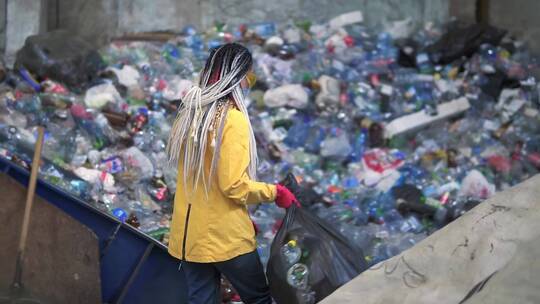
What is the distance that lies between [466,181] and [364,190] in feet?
2.70

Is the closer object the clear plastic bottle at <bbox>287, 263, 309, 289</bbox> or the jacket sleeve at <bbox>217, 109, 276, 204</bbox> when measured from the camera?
the jacket sleeve at <bbox>217, 109, 276, 204</bbox>

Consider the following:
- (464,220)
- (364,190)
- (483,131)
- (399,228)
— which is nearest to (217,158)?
(464,220)

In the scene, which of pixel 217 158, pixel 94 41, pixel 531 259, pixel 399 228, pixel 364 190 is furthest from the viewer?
pixel 94 41

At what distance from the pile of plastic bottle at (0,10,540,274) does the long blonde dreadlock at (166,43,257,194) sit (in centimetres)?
175

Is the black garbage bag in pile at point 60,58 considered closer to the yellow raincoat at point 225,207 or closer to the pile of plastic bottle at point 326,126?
the pile of plastic bottle at point 326,126

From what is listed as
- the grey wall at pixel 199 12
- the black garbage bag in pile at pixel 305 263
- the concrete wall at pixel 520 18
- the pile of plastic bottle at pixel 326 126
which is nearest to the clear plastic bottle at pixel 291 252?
the black garbage bag in pile at pixel 305 263

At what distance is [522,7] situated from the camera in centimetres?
951

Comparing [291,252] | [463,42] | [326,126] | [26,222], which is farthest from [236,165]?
[463,42]

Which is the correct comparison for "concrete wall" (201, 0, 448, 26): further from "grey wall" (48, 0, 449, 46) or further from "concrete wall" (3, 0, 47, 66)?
"concrete wall" (3, 0, 47, 66)

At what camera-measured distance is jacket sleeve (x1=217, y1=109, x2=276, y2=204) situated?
400cm

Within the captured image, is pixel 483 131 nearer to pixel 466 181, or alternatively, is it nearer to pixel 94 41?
pixel 466 181

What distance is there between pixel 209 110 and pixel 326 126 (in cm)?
419

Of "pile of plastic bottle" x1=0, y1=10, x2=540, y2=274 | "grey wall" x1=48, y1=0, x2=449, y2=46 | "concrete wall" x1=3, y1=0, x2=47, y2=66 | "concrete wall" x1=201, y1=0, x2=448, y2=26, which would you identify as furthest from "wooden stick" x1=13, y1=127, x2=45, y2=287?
"concrete wall" x1=201, y1=0, x2=448, y2=26

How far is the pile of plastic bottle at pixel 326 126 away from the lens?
6875mm
